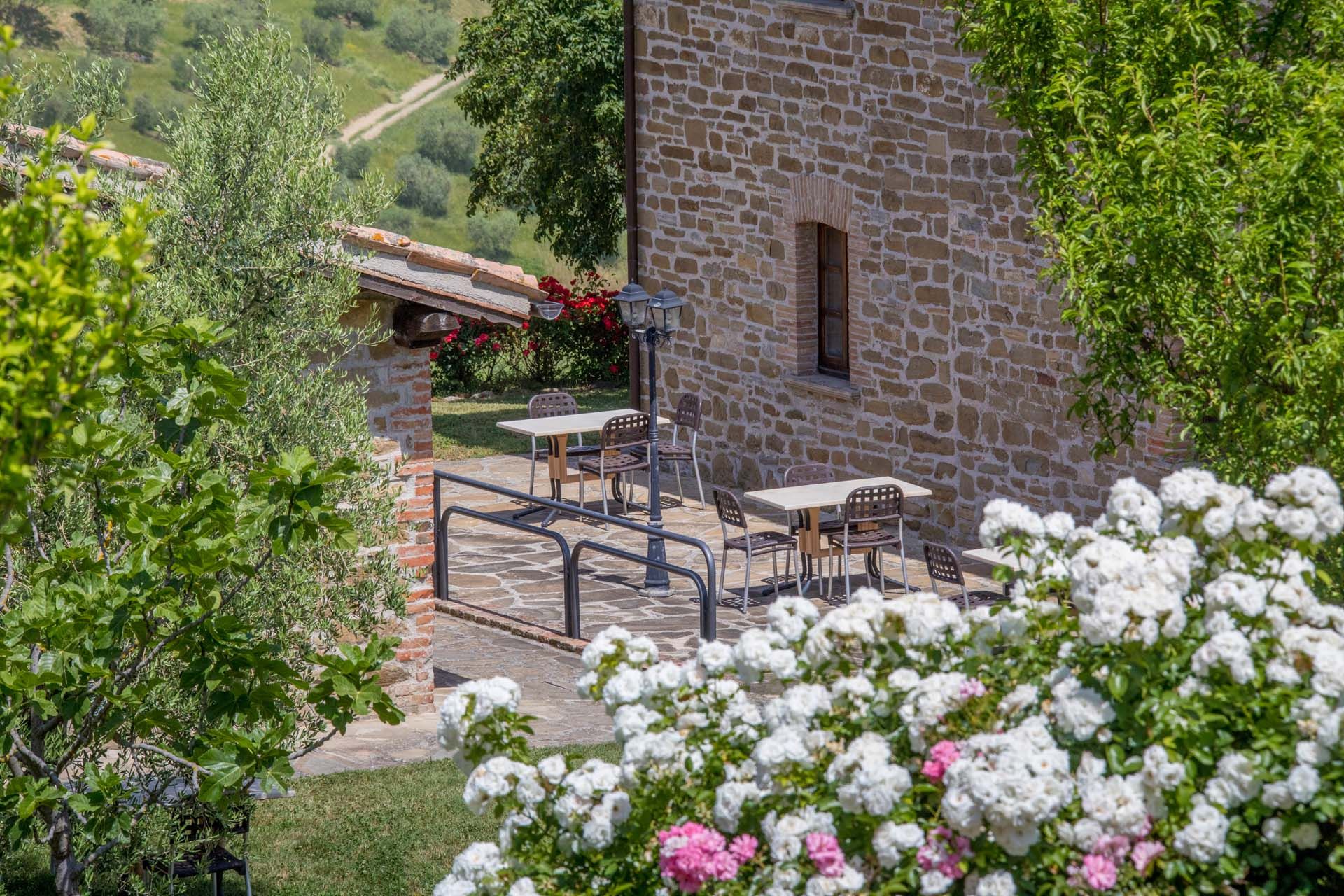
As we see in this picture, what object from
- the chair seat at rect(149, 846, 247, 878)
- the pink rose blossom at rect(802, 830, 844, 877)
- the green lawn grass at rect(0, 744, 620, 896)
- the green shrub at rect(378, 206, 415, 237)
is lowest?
the green lawn grass at rect(0, 744, 620, 896)

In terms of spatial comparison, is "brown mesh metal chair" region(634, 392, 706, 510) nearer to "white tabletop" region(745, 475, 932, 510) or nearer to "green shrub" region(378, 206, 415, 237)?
"white tabletop" region(745, 475, 932, 510)

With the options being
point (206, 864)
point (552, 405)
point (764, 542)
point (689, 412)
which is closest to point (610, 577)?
point (764, 542)

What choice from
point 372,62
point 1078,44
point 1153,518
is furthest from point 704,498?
point 372,62

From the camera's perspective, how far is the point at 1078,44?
6355 millimetres

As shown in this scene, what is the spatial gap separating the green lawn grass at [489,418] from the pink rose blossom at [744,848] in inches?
521

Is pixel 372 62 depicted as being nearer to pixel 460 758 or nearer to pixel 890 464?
pixel 890 464

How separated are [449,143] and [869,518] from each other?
1505 inches

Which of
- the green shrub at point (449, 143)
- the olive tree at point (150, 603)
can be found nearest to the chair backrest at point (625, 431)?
the olive tree at point (150, 603)

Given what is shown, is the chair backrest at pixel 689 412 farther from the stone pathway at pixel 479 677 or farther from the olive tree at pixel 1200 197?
the olive tree at pixel 1200 197

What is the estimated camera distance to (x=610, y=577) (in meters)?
13.2

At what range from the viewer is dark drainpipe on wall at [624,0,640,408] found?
1609cm

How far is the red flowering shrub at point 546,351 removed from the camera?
20.9 m

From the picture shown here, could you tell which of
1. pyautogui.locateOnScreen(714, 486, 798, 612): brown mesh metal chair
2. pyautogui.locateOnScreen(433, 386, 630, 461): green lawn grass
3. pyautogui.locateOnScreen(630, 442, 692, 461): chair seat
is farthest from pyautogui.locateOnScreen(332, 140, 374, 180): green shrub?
pyautogui.locateOnScreen(714, 486, 798, 612): brown mesh metal chair

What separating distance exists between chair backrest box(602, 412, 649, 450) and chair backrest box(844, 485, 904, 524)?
2.60m
